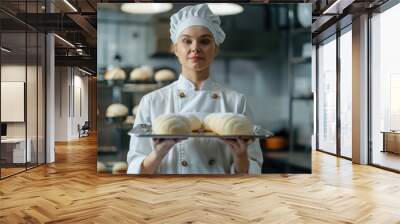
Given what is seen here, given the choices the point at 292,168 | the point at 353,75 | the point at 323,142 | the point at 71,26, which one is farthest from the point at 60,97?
the point at 292,168

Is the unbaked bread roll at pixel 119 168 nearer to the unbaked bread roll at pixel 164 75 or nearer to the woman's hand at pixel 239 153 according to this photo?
the unbaked bread roll at pixel 164 75

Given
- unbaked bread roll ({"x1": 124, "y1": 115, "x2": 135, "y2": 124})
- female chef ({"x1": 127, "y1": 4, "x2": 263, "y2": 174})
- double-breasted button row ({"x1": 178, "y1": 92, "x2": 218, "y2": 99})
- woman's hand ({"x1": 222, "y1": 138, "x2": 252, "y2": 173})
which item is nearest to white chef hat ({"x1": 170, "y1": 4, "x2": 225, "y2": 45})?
female chef ({"x1": 127, "y1": 4, "x2": 263, "y2": 174})

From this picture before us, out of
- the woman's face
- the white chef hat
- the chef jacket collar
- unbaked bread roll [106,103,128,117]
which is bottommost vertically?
unbaked bread roll [106,103,128,117]

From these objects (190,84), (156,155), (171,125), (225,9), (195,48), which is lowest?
(156,155)

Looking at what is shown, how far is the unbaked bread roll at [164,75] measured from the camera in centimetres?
→ 481

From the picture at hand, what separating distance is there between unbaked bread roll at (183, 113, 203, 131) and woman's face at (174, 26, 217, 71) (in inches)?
23.9

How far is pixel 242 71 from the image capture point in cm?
489

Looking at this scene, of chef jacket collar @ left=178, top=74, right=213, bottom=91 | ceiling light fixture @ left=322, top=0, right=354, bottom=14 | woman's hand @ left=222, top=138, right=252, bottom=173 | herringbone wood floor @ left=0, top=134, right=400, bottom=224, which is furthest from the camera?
ceiling light fixture @ left=322, top=0, right=354, bottom=14

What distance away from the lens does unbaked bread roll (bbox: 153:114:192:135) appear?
4258mm

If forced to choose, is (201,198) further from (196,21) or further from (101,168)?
(196,21)

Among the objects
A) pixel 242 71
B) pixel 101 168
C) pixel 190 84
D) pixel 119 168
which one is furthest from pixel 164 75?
pixel 101 168

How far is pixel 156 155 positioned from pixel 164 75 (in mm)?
976

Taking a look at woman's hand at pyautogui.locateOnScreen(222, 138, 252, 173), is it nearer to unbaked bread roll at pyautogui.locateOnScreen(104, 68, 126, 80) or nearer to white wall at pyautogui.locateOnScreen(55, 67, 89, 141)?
unbaked bread roll at pyautogui.locateOnScreen(104, 68, 126, 80)

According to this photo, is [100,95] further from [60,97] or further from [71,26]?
[60,97]
